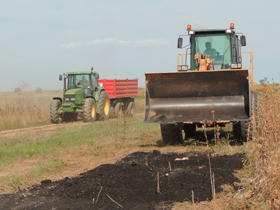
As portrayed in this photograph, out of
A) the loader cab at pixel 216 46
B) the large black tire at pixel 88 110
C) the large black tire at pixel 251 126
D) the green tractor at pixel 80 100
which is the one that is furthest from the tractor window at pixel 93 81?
the large black tire at pixel 251 126

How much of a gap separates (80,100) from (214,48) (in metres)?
8.42

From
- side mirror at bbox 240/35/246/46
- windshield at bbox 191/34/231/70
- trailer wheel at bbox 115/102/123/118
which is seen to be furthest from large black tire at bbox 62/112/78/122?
side mirror at bbox 240/35/246/46

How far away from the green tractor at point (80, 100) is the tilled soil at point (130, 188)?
35.1 ft

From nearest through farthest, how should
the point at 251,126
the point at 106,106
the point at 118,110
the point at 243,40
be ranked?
1. the point at 251,126
2. the point at 243,40
3. the point at 106,106
4. the point at 118,110

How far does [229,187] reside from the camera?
546cm

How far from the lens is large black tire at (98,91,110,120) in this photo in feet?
60.5

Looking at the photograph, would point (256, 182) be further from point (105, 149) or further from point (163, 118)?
point (105, 149)

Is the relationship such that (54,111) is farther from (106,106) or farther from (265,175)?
(265,175)

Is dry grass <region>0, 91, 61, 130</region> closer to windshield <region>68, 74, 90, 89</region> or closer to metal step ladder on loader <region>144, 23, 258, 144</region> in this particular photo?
windshield <region>68, 74, 90, 89</region>

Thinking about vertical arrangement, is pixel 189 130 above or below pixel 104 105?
below

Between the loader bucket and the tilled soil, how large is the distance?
221 centimetres

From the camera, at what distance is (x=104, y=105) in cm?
1920

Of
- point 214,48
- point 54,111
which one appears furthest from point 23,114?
point 214,48

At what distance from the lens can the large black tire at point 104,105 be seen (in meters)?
18.5
